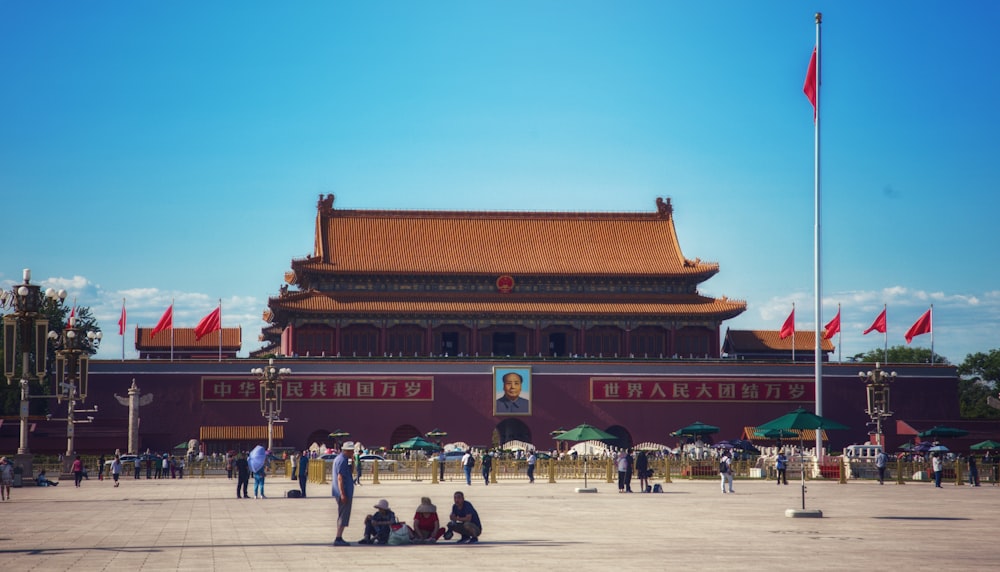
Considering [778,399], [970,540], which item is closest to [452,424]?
[778,399]

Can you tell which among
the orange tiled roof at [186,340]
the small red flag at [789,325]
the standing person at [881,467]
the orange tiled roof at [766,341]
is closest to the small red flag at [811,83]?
the standing person at [881,467]

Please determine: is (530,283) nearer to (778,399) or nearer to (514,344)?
(514,344)

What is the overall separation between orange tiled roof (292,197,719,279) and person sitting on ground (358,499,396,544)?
5037cm

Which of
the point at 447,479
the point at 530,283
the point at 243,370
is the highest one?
the point at 530,283

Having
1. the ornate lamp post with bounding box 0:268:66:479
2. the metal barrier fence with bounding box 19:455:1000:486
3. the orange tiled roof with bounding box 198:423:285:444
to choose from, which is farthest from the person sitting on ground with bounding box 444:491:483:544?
the orange tiled roof with bounding box 198:423:285:444

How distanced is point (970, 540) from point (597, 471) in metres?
29.1

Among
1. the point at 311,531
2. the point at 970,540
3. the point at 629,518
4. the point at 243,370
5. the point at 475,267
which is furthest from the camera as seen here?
the point at 475,267

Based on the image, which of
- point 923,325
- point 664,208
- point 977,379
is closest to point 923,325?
point 923,325

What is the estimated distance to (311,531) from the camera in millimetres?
23062

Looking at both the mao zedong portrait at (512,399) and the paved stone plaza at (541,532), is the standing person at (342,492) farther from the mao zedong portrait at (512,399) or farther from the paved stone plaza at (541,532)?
the mao zedong portrait at (512,399)

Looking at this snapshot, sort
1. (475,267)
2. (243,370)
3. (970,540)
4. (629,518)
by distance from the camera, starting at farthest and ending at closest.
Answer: (475,267)
(243,370)
(629,518)
(970,540)

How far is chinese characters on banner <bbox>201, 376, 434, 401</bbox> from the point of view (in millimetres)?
65562

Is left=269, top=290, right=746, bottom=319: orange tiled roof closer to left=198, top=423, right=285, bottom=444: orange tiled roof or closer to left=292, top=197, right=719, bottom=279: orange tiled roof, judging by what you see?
left=292, top=197, right=719, bottom=279: orange tiled roof

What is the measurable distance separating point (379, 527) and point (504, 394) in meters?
46.8
